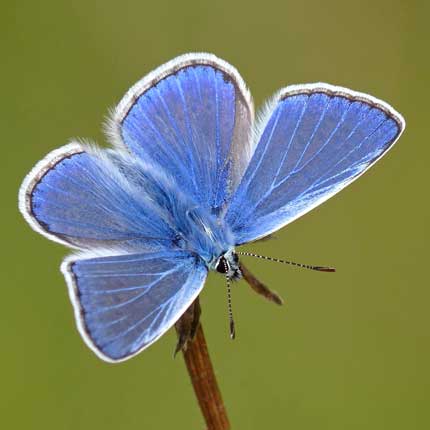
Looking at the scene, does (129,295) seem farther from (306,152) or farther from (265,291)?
(306,152)

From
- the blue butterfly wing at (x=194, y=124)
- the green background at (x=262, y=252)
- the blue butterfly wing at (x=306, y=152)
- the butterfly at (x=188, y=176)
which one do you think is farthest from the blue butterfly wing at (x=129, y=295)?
the green background at (x=262, y=252)

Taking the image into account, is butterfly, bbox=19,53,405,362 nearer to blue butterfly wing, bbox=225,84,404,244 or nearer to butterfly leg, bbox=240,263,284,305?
blue butterfly wing, bbox=225,84,404,244

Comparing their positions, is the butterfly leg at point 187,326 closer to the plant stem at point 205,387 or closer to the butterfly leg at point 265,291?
the plant stem at point 205,387

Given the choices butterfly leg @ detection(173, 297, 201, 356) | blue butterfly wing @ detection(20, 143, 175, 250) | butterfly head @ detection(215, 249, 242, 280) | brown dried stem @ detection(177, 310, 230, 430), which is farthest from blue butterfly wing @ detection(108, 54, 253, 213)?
brown dried stem @ detection(177, 310, 230, 430)

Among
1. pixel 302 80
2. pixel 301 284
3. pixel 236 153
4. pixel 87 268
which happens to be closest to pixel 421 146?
pixel 302 80

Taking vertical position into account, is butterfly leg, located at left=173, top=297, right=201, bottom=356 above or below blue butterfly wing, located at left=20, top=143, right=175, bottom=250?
below
